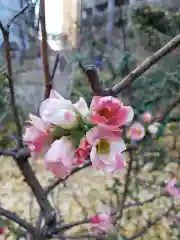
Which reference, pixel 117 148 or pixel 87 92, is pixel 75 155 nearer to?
pixel 117 148

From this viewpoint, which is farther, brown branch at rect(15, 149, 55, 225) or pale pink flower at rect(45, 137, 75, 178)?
brown branch at rect(15, 149, 55, 225)

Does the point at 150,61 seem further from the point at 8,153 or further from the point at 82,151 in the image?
the point at 8,153

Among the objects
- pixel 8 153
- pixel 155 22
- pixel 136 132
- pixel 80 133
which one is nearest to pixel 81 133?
pixel 80 133

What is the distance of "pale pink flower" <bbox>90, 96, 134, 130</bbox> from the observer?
204 millimetres

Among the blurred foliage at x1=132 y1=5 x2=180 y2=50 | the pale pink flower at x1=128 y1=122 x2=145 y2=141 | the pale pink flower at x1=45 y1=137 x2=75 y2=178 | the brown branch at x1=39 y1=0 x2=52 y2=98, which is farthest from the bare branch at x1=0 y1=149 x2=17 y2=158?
the blurred foliage at x1=132 y1=5 x2=180 y2=50

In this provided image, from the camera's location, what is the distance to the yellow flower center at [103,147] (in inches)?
8.2

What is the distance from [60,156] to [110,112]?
1.9 inches

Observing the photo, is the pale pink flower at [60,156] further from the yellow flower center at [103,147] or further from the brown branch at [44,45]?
the brown branch at [44,45]

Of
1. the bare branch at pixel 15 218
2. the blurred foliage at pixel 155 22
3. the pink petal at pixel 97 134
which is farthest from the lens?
the blurred foliage at pixel 155 22

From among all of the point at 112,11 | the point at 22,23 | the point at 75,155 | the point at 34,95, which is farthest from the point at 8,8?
the point at 75,155

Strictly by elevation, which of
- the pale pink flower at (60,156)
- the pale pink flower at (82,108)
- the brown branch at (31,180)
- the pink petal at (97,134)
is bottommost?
the brown branch at (31,180)

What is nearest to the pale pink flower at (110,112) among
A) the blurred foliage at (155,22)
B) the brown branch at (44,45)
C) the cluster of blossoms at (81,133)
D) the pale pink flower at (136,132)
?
the cluster of blossoms at (81,133)

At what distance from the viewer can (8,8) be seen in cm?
93

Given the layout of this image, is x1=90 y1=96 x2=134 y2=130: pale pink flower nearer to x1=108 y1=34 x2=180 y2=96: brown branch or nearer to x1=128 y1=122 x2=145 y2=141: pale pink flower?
x1=108 y1=34 x2=180 y2=96: brown branch
